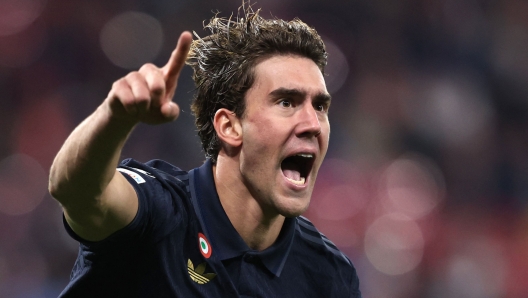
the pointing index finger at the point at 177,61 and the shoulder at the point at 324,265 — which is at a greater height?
the pointing index finger at the point at 177,61

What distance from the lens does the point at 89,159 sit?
183cm

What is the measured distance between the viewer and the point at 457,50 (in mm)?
7258

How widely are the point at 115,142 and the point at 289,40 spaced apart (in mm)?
1305

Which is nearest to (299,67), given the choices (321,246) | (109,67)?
(321,246)

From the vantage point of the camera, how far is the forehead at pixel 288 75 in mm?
2762

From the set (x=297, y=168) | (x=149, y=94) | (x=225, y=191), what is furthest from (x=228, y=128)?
(x=149, y=94)

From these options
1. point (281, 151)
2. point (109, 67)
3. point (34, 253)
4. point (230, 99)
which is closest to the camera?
point (281, 151)

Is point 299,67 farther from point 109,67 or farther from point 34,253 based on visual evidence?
point 109,67

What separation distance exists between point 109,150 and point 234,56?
1.25 meters

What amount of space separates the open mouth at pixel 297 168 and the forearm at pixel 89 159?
121cm

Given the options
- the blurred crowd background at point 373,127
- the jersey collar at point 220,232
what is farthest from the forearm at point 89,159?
the blurred crowd background at point 373,127

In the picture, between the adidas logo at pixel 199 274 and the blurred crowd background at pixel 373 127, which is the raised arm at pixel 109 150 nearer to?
the adidas logo at pixel 199 274

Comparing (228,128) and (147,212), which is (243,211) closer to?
(228,128)

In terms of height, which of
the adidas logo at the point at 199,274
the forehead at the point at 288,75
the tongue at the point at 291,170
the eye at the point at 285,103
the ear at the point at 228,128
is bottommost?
the adidas logo at the point at 199,274
